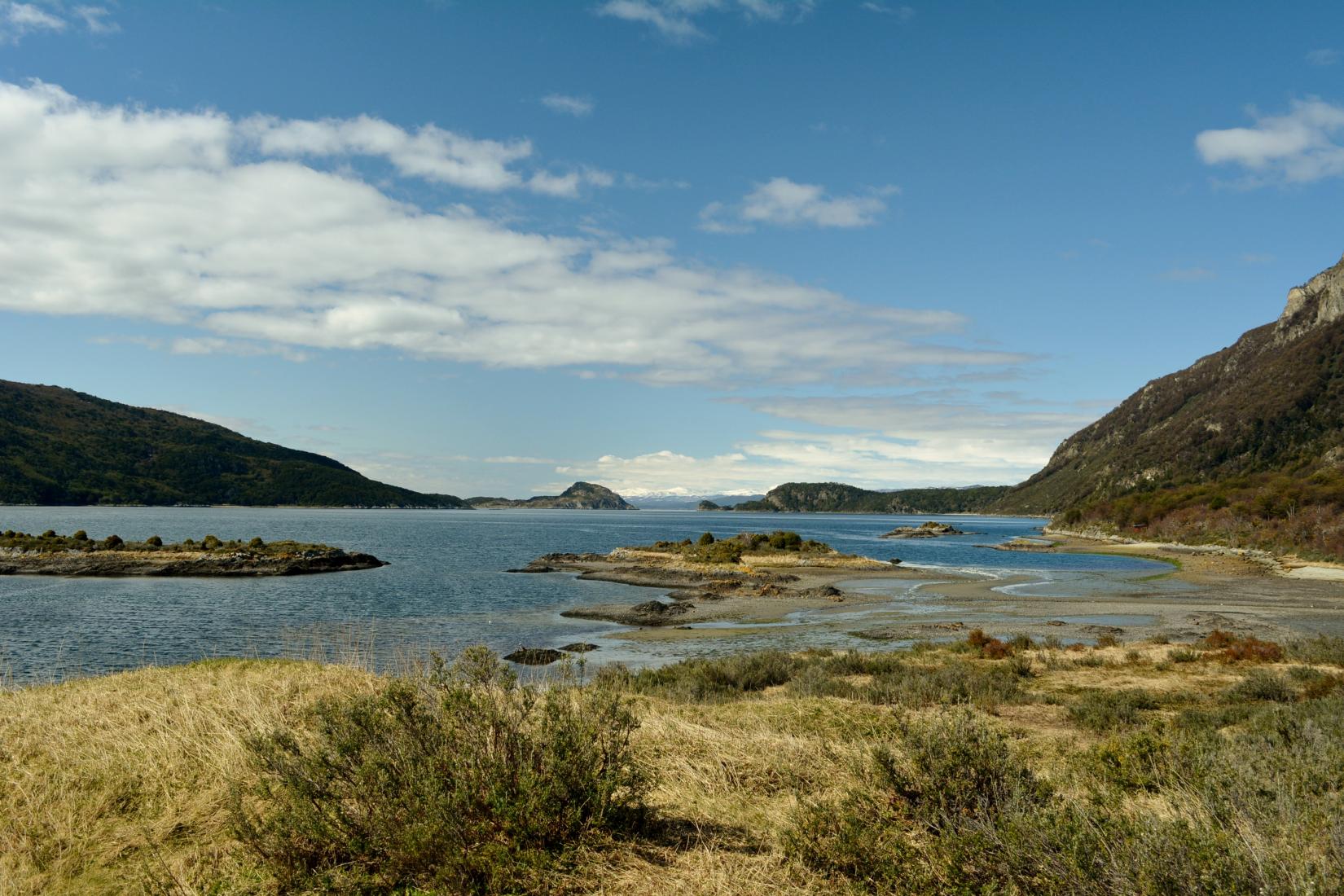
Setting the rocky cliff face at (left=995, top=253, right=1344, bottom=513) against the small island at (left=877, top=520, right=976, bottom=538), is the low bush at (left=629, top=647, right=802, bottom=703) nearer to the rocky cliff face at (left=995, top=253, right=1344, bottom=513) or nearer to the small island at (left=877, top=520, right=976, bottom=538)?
the rocky cliff face at (left=995, top=253, right=1344, bottom=513)

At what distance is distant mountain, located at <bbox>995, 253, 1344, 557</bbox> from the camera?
82.9 metres

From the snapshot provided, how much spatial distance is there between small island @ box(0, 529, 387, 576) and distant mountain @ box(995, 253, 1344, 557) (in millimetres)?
Answer: 92050

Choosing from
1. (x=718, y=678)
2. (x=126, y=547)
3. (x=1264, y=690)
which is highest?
(x=1264, y=690)

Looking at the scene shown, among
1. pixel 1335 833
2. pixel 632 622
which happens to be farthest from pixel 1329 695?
pixel 632 622

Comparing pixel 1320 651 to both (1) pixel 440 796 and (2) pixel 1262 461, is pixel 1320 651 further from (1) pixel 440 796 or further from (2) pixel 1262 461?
(2) pixel 1262 461

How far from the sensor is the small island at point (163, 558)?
199ft

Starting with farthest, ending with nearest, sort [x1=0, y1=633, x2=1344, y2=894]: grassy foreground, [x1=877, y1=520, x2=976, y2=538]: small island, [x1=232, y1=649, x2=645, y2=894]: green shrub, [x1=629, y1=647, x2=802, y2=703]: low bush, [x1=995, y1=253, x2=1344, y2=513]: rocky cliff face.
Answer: [x1=877, y1=520, x2=976, y2=538]: small island < [x1=995, y1=253, x2=1344, y2=513]: rocky cliff face < [x1=629, y1=647, x2=802, y2=703]: low bush < [x1=232, y1=649, x2=645, y2=894]: green shrub < [x1=0, y1=633, x2=1344, y2=894]: grassy foreground

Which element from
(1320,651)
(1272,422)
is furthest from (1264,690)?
(1272,422)

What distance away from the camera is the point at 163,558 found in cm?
6400

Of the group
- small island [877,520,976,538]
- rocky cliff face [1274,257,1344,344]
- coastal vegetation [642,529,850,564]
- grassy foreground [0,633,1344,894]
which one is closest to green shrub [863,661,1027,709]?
grassy foreground [0,633,1344,894]

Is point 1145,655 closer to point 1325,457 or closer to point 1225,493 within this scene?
point 1225,493

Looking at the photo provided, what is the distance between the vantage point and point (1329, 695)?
14.6 m

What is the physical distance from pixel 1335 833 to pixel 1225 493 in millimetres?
124437

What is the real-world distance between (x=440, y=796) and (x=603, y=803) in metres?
1.27
